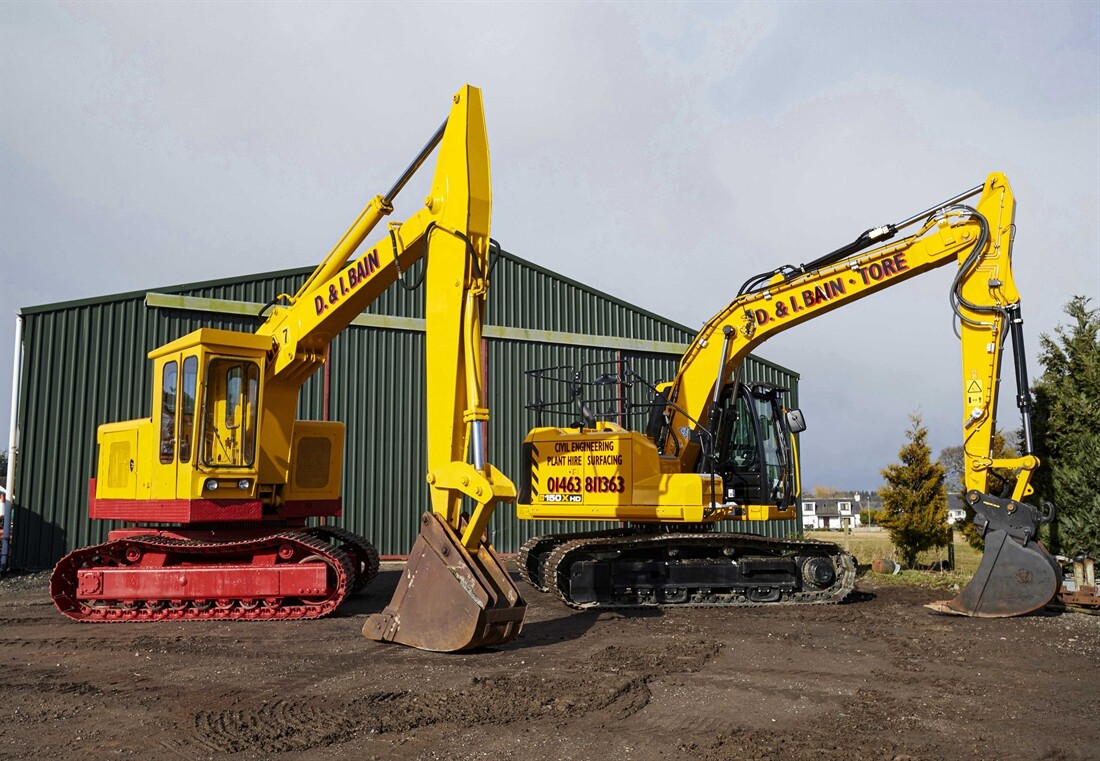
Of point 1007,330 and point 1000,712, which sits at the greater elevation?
point 1007,330

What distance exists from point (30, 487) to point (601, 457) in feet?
35.9

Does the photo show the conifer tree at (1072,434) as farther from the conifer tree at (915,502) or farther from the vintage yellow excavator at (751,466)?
the conifer tree at (915,502)

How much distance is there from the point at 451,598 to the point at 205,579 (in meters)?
4.32

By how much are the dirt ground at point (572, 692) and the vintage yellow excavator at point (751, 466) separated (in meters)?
1.20

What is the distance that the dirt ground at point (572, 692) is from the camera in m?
5.55

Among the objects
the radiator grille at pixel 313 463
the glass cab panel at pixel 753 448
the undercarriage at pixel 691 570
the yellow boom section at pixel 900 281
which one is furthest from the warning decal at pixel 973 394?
the radiator grille at pixel 313 463

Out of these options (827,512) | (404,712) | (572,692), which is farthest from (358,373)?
(827,512)

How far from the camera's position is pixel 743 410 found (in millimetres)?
12883

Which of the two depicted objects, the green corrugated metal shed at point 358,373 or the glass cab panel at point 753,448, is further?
the green corrugated metal shed at point 358,373

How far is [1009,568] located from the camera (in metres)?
10.4

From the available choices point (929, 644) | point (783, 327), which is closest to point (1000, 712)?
point (929, 644)

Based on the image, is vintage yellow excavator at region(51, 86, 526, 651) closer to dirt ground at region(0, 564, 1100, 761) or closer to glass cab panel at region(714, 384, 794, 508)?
dirt ground at region(0, 564, 1100, 761)

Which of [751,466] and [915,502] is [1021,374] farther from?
[915,502]

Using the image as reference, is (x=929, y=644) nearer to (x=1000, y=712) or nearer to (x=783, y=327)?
(x=1000, y=712)
